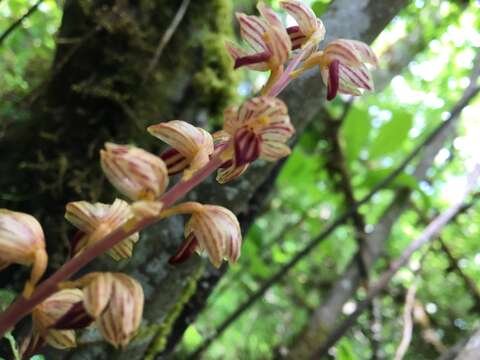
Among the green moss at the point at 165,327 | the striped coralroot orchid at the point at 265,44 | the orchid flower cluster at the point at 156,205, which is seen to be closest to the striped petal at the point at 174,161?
the orchid flower cluster at the point at 156,205

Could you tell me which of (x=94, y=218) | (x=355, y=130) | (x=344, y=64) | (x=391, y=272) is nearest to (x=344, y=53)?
(x=344, y=64)

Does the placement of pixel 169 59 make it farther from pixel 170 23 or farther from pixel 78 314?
pixel 78 314

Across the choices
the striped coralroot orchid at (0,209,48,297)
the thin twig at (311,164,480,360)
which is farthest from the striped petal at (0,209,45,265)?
the thin twig at (311,164,480,360)

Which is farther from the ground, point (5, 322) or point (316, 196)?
point (5, 322)

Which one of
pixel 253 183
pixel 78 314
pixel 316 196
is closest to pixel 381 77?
pixel 316 196

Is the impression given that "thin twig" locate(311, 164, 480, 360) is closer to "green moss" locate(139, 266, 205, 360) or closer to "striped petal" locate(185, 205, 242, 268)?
"green moss" locate(139, 266, 205, 360)

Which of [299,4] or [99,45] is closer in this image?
[299,4]

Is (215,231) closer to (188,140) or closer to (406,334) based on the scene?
(188,140)
